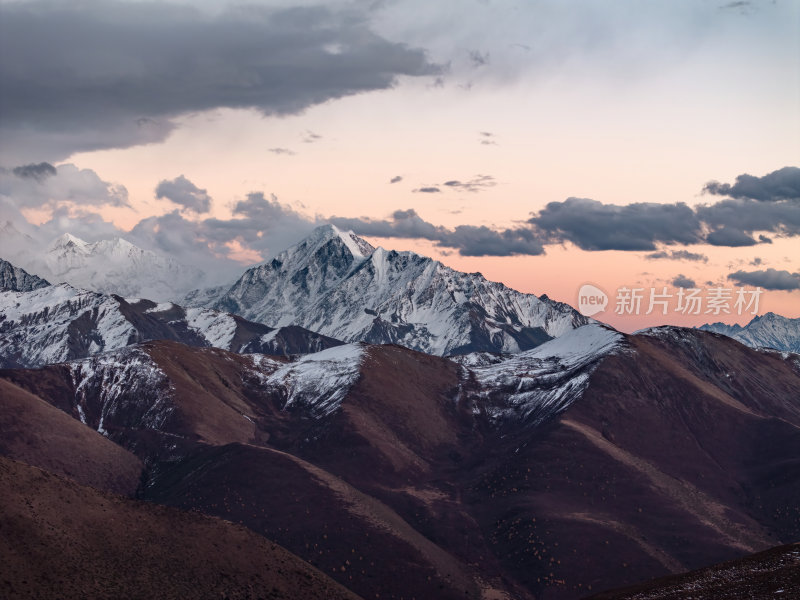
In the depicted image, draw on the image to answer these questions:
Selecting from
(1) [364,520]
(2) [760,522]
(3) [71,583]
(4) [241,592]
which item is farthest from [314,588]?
(2) [760,522]

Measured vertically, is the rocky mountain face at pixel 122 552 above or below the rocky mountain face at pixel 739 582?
below

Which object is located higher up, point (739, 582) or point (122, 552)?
point (739, 582)

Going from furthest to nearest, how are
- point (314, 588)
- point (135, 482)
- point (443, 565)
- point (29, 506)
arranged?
point (135, 482)
point (443, 565)
point (314, 588)
point (29, 506)

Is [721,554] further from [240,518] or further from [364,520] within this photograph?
[240,518]

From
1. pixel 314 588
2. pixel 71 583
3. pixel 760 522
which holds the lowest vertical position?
pixel 760 522

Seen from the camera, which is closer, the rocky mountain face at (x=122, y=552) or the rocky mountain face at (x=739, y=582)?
the rocky mountain face at (x=739, y=582)

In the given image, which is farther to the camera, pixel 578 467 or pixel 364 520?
pixel 578 467

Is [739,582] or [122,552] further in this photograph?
[122,552]

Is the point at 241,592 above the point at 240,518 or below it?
above

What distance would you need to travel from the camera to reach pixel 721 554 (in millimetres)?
165000

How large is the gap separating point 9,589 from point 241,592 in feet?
90.5

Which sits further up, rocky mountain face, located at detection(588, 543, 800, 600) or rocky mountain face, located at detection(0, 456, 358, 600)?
rocky mountain face, located at detection(588, 543, 800, 600)

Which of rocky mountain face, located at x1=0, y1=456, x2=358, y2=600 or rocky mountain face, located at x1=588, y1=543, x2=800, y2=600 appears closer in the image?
rocky mountain face, located at x1=588, y1=543, x2=800, y2=600

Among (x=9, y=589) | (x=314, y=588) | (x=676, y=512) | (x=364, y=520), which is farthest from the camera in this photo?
(x=676, y=512)
